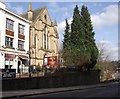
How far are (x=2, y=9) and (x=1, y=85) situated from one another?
19.7 metres

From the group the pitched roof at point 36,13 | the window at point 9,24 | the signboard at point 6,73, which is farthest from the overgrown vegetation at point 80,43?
the signboard at point 6,73

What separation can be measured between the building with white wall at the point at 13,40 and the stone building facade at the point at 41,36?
11.4 feet

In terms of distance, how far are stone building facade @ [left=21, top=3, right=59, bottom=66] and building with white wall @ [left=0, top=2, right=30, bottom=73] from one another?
11.4 feet

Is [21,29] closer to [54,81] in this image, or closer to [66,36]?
[66,36]

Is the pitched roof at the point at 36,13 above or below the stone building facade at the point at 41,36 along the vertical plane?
above

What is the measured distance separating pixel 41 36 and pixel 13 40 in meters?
13.6

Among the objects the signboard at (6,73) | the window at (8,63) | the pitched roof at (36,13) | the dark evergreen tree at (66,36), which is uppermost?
the pitched roof at (36,13)

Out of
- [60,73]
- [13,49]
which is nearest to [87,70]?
[60,73]

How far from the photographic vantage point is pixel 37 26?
2443 inches

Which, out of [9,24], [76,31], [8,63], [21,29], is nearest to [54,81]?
[8,63]

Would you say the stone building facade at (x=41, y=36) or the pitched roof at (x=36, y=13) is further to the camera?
the pitched roof at (x=36, y=13)

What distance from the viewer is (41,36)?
63500mm

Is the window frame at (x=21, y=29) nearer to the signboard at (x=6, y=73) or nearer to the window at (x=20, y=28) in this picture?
the window at (x=20, y=28)

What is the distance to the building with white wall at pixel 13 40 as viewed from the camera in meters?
46.7
